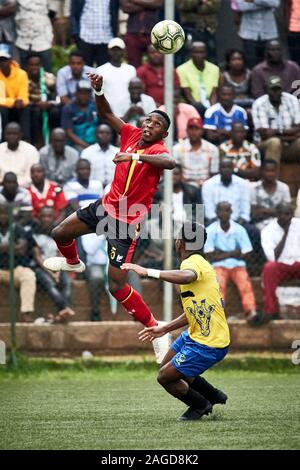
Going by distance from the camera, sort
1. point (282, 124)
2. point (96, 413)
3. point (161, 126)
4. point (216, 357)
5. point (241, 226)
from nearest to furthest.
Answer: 1. point (216, 357)
2. point (96, 413)
3. point (161, 126)
4. point (241, 226)
5. point (282, 124)

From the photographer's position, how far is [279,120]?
15.5m

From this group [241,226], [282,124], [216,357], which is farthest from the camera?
[282,124]

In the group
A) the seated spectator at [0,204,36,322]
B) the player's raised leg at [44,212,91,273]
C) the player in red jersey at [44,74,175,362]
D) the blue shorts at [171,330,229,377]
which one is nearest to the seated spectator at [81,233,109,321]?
the seated spectator at [0,204,36,322]

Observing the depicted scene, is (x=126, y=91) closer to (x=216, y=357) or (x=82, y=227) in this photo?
(x=82, y=227)

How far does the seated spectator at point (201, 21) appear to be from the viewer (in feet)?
53.1

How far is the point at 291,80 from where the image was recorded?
16.1 m

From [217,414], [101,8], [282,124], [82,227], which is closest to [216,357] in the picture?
[217,414]

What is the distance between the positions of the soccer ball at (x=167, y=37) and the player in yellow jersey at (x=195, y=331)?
2.83 meters

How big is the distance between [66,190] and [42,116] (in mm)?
1906

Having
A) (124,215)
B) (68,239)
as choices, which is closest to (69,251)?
(68,239)

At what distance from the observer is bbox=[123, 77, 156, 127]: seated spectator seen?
15305 millimetres

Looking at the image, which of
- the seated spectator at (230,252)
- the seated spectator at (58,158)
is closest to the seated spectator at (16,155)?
the seated spectator at (58,158)

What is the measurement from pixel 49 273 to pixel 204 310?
5379 mm

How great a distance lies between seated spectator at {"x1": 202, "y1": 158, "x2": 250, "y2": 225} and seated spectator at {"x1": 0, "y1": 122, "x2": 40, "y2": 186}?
7.71ft
